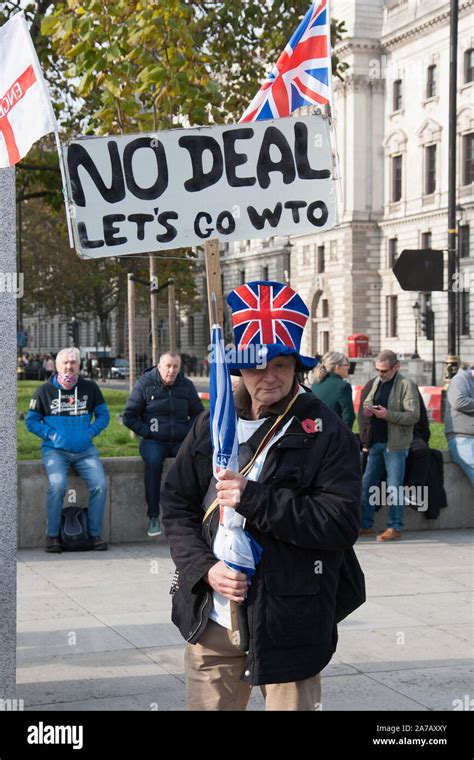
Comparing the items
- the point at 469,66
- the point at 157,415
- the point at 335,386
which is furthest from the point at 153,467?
the point at 469,66

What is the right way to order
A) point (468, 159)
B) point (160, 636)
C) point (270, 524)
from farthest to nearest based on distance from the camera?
1. point (468, 159)
2. point (160, 636)
3. point (270, 524)

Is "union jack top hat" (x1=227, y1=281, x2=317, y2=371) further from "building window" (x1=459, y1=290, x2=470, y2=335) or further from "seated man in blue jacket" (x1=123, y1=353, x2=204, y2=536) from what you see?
"building window" (x1=459, y1=290, x2=470, y2=335)

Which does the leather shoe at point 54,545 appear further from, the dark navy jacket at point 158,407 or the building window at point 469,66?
the building window at point 469,66

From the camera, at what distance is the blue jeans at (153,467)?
33.2 ft

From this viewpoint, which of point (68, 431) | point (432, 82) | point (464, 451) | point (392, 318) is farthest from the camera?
point (392, 318)

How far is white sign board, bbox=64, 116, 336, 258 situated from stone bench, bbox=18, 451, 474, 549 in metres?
6.13

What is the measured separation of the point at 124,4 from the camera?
11.2m

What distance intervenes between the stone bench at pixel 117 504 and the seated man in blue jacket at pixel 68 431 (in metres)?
0.28

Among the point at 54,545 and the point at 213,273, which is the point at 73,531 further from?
the point at 213,273

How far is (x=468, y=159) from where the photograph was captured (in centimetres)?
5781

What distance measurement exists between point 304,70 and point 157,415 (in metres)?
4.84

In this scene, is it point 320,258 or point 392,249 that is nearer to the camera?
point 392,249

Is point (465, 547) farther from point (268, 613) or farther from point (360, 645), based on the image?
point (268, 613)
